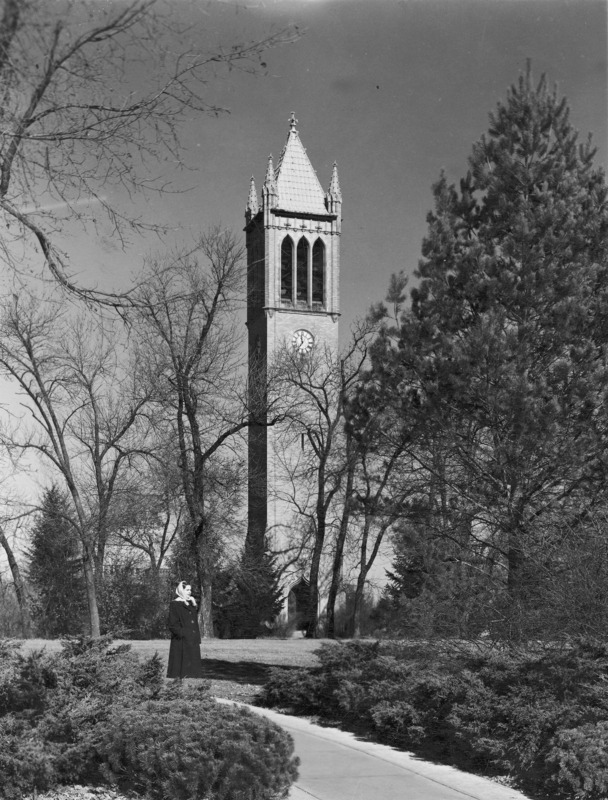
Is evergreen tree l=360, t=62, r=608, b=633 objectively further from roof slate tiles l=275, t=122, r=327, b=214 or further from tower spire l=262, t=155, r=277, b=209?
roof slate tiles l=275, t=122, r=327, b=214

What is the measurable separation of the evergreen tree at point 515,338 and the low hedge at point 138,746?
504 cm

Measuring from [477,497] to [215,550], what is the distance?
54.5 ft

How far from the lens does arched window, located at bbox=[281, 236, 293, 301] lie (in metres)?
57.0

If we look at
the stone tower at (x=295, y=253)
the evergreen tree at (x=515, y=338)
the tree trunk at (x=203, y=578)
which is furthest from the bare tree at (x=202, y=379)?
the stone tower at (x=295, y=253)

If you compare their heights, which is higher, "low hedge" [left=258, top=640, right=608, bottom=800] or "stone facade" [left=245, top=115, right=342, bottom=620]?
"stone facade" [left=245, top=115, right=342, bottom=620]

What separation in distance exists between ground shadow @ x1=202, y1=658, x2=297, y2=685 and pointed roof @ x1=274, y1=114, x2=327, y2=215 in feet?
140

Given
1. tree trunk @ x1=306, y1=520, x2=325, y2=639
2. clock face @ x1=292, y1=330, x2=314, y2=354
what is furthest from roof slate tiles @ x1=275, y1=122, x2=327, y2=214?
tree trunk @ x1=306, y1=520, x2=325, y2=639

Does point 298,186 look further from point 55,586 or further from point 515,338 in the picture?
point 515,338

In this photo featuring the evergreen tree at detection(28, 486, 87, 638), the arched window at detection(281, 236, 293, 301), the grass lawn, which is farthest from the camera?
the arched window at detection(281, 236, 293, 301)

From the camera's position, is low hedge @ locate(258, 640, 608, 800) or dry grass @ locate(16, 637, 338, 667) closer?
low hedge @ locate(258, 640, 608, 800)

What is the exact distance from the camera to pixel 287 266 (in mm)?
57562

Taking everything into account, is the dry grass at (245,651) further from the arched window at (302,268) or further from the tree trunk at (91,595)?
the arched window at (302,268)

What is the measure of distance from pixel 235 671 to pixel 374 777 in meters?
8.38

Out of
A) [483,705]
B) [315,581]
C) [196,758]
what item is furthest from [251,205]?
[196,758]
